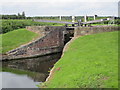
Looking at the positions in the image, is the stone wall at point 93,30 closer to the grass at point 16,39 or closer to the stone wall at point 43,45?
the stone wall at point 43,45

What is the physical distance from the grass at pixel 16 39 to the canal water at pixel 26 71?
19.5 feet

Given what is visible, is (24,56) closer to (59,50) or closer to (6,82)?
(59,50)

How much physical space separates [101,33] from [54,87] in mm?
34707

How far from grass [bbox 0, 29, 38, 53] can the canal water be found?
5.94 m

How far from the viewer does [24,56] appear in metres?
56.8

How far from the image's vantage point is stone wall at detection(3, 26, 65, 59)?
56.2 m

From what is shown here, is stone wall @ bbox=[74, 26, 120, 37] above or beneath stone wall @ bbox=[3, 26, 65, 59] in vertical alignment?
above

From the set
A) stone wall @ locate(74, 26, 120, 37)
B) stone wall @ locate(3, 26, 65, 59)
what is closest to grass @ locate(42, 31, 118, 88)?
stone wall @ locate(74, 26, 120, 37)

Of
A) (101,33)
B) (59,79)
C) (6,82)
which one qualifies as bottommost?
(6,82)

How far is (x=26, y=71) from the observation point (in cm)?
4544

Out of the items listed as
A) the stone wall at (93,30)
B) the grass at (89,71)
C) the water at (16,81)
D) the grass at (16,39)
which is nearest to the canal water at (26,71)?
the water at (16,81)

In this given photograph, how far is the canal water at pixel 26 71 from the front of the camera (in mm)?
36297

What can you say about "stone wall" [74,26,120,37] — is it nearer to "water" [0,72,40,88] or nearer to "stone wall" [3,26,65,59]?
"stone wall" [3,26,65,59]

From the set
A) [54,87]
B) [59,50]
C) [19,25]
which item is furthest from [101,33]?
[19,25]
